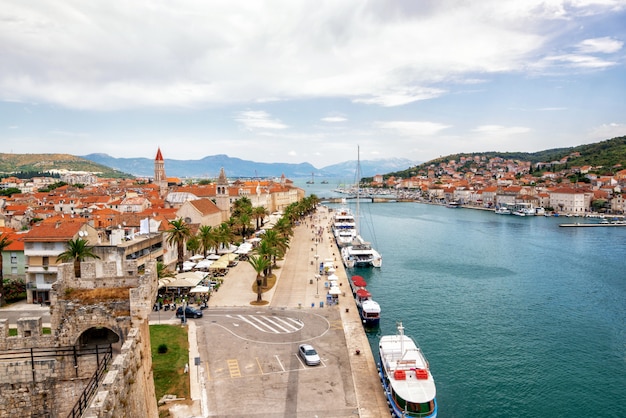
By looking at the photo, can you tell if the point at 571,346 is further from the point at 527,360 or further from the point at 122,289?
the point at 122,289

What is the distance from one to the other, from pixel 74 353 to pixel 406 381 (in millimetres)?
18632

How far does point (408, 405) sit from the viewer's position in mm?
24875

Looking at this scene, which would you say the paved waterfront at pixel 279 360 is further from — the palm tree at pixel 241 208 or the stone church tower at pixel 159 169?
the stone church tower at pixel 159 169

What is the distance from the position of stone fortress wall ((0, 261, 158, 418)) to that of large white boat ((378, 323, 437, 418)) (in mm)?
14370

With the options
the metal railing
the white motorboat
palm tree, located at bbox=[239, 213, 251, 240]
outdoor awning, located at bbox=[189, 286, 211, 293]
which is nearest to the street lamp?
outdoor awning, located at bbox=[189, 286, 211, 293]

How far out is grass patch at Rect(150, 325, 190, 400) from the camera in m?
25.2

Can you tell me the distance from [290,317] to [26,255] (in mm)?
25716

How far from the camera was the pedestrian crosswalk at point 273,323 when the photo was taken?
1396 inches

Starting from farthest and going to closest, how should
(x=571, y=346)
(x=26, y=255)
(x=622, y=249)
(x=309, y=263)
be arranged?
(x=622, y=249), (x=309, y=263), (x=26, y=255), (x=571, y=346)

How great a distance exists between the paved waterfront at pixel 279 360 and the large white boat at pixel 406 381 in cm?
72

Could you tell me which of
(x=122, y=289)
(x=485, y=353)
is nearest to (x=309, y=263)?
(x=485, y=353)

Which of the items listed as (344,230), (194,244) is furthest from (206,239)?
(344,230)

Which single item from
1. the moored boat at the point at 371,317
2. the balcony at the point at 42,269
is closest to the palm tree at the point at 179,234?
the balcony at the point at 42,269

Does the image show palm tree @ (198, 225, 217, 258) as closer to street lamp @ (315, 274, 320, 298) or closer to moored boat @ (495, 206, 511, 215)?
street lamp @ (315, 274, 320, 298)
